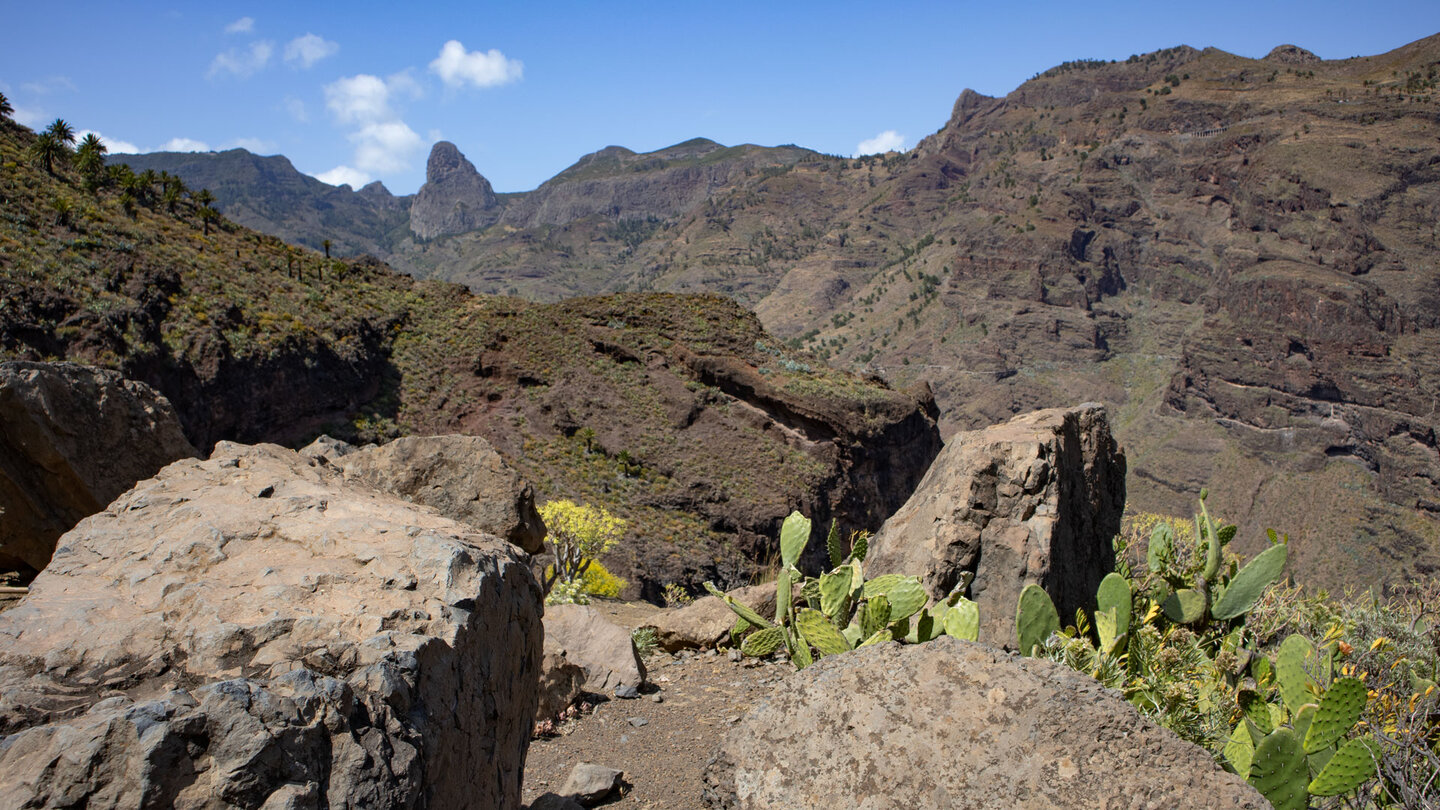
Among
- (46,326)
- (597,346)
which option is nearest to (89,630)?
(46,326)

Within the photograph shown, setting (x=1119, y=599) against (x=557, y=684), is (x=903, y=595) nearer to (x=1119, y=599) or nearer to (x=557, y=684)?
(x=1119, y=599)

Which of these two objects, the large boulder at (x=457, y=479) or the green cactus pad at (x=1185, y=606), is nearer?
the green cactus pad at (x=1185, y=606)

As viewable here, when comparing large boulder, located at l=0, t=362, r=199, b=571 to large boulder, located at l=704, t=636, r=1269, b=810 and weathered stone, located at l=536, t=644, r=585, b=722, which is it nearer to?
weathered stone, located at l=536, t=644, r=585, b=722

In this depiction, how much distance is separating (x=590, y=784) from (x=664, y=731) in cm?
136

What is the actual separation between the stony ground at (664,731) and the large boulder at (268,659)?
4.74ft

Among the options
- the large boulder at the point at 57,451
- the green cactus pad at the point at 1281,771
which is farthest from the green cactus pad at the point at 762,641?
the large boulder at the point at 57,451

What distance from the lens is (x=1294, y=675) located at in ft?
14.0

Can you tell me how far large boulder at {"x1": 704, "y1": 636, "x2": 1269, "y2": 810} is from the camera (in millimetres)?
2688

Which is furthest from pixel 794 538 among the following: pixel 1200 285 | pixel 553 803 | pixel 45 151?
pixel 1200 285

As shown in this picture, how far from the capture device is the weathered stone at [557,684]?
5.67 meters

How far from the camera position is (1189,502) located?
68000mm

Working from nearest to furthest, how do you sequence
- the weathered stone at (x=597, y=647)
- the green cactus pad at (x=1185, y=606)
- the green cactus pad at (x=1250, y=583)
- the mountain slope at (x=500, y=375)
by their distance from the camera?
the green cactus pad at (x=1250, y=583), the green cactus pad at (x=1185, y=606), the weathered stone at (x=597, y=647), the mountain slope at (x=500, y=375)

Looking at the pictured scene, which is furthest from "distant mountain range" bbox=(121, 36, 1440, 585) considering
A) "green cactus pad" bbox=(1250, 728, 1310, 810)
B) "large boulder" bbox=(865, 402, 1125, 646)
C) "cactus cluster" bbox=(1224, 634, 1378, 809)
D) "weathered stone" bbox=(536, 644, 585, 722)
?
"weathered stone" bbox=(536, 644, 585, 722)

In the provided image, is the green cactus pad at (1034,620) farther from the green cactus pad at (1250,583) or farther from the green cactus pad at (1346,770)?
the green cactus pad at (1250,583)
